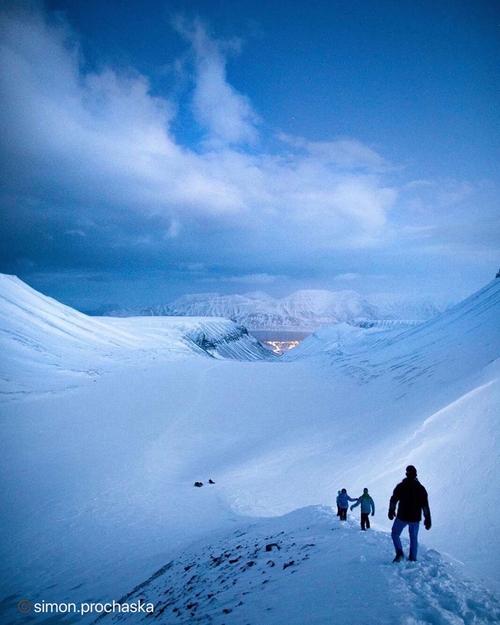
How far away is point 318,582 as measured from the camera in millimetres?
6922

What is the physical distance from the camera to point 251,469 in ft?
69.2

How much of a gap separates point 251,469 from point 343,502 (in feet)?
40.6

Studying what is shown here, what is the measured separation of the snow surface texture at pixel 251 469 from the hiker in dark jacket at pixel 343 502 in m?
0.79

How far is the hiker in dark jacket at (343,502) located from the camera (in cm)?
980

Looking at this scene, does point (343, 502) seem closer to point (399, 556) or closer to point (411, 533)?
point (399, 556)

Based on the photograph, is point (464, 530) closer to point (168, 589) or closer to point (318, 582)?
point (318, 582)

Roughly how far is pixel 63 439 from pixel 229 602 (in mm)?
26992

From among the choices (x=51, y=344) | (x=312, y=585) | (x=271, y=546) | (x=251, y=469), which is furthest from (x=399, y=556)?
(x=51, y=344)

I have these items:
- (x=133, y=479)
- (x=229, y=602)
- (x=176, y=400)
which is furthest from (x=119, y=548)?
(x=176, y=400)

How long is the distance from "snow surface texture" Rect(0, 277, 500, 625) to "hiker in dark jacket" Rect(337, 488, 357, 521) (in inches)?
31.0

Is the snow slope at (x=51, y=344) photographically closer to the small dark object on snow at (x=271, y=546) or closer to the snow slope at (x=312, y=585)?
the snow slope at (x=312, y=585)

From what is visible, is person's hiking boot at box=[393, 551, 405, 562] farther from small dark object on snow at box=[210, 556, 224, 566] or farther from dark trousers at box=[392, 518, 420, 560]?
small dark object on snow at box=[210, 556, 224, 566]

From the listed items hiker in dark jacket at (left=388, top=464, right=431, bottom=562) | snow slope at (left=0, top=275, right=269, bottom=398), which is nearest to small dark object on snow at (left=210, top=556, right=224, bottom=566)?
hiker in dark jacket at (left=388, top=464, right=431, bottom=562)

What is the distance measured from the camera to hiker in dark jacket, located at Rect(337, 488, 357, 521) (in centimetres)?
980
